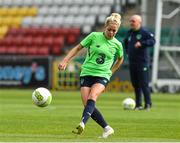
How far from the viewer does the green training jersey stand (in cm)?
1231

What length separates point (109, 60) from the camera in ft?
40.9

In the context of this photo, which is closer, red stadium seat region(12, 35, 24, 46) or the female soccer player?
the female soccer player

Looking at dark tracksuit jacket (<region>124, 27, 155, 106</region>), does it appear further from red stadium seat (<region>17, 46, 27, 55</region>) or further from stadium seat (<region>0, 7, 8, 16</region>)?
stadium seat (<region>0, 7, 8, 16</region>)

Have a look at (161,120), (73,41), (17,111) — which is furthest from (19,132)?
(73,41)

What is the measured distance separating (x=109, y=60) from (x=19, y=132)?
1904 millimetres

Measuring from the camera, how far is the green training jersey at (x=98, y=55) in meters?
12.3

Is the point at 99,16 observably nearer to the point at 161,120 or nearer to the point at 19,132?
the point at 161,120

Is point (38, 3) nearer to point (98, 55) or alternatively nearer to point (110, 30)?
point (98, 55)

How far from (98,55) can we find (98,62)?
14 centimetres

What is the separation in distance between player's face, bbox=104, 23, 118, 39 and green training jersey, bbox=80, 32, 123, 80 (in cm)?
16

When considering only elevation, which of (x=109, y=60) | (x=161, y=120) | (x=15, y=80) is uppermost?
(x=109, y=60)

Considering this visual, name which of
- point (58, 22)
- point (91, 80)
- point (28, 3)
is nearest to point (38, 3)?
point (28, 3)

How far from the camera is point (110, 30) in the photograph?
12.1 metres

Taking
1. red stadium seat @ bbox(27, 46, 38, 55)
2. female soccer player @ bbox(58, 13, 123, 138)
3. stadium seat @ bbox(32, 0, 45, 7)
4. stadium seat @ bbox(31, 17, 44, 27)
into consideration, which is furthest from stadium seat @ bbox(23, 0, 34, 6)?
female soccer player @ bbox(58, 13, 123, 138)
